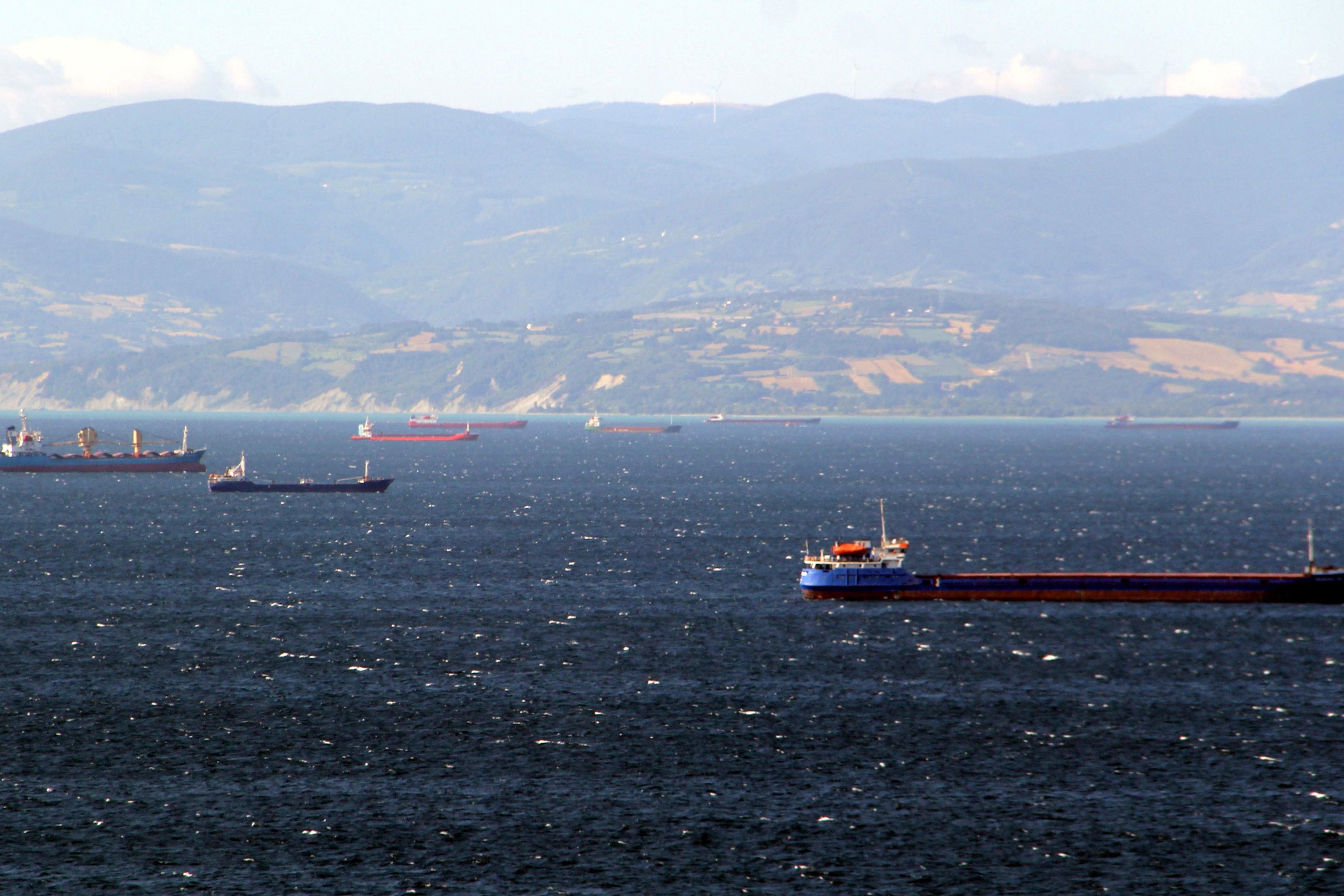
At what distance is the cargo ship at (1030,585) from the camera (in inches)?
4722

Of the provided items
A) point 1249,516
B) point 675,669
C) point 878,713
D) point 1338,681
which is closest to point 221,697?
point 675,669

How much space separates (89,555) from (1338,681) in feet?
365

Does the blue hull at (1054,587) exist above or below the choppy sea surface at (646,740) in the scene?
above

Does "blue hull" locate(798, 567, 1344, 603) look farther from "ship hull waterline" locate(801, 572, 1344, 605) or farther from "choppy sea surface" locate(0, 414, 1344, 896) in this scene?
"choppy sea surface" locate(0, 414, 1344, 896)

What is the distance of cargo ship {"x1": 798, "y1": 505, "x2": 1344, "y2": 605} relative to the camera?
393 feet

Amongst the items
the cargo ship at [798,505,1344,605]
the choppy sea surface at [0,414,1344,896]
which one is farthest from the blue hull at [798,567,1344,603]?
the choppy sea surface at [0,414,1344,896]

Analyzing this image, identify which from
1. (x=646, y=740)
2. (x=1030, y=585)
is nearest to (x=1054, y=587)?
(x=1030, y=585)

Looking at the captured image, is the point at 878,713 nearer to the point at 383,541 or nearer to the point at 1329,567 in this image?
the point at 1329,567

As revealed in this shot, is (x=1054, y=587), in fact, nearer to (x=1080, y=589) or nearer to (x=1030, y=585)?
(x=1030, y=585)

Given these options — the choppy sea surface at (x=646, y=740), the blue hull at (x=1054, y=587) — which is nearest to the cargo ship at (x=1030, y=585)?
the blue hull at (x=1054, y=587)

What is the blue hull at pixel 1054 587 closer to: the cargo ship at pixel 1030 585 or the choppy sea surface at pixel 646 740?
the cargo ship at pixel 1030 585

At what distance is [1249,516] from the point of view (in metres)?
198

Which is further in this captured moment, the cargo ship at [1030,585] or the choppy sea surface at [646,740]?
the cargo ship at [1030,585]

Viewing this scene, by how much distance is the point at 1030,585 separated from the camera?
122 m
